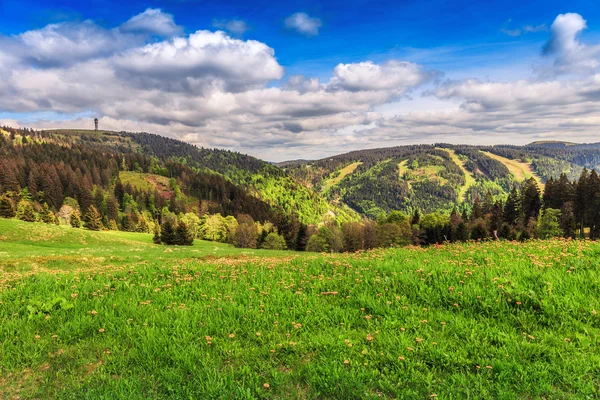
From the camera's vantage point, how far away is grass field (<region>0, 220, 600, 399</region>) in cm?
481

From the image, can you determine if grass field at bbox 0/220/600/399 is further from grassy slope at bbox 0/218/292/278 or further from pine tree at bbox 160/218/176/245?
pine tree at bbox 160/218/176/245

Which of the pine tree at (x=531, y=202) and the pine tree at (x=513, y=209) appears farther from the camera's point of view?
the pine tree at (x=513, y=209)

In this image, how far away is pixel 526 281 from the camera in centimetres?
776

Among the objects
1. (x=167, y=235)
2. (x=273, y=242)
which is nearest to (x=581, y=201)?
(x=273, y=242)

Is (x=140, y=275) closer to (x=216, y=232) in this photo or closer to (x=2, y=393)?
(x=2, y=393)

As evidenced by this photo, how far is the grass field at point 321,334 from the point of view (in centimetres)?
481

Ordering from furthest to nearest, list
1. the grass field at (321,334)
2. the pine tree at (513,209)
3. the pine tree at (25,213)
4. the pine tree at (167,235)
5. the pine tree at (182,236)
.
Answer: the pine tree at (513,209), the pine tree at (25,213), the pine tree at (182,236), the pine tree at (167,235), the grass field at (321,334)

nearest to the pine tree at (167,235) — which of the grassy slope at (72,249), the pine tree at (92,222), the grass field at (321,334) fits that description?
the grassy slope at (72,249)

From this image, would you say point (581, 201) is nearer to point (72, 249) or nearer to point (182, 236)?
point (182, 236)

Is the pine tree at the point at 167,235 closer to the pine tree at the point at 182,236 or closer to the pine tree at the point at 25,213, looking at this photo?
the pine tree at the point at 182,236

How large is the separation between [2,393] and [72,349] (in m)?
1.12

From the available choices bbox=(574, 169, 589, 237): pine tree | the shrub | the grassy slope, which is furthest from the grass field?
the shrub

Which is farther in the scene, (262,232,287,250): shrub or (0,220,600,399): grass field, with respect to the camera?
(262,232,287,250): shrub

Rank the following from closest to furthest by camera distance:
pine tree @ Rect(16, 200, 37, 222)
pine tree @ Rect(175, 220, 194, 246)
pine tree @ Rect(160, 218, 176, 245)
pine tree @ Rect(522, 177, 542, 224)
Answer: pine tree @ Rect(160, 218, 176, 245) < pine tree @ Rect(175, 220, 194, 246) < pine tree @ Rect(16, 200, 37, 222) < pine tree @ Rect(522, 177, 542, 224)
